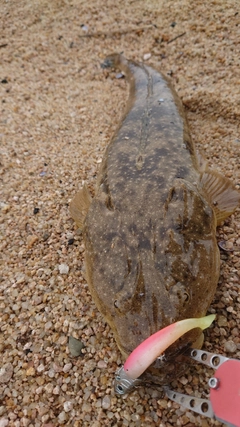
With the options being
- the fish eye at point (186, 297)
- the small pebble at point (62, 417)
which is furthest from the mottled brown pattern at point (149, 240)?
the small pebble at point (62, 417)

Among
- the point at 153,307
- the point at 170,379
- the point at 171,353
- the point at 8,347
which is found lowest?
the point at 8,347

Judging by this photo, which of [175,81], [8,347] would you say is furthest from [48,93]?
[8,347]

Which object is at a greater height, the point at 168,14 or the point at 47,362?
the point at 168,14

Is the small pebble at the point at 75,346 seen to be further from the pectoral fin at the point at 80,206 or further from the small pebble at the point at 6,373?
the pectoral fin at the point at 80,206

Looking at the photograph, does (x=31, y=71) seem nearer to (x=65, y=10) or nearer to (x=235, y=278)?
(x=65, y=10)

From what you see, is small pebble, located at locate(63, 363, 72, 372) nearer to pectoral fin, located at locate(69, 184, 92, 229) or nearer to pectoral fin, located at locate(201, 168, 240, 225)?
pectoral fin, located at locate(69, 184, 92, 229)

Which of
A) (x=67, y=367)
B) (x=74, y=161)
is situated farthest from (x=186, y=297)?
(x=74, y=161)

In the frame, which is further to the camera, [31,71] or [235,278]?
[31,71]
